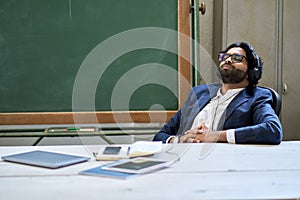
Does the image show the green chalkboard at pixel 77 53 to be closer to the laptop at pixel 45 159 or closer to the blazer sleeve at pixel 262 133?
the blazer sleeve at pixel 262 133

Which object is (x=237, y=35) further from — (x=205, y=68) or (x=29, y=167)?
(x=29, y=167)

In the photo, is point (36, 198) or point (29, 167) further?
point (29, 167)

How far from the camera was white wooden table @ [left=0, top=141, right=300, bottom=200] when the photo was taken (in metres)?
0.99

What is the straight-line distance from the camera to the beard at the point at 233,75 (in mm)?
2205

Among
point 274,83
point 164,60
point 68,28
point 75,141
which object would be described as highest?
point 68,28

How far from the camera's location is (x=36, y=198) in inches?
37.9

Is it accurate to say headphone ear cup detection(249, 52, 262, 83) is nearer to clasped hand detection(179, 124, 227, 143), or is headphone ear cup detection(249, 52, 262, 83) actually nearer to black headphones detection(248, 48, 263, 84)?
black headphones detection(248, 48, 263, 84)

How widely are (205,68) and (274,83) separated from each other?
0.59 metres

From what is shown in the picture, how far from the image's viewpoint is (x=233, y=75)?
2211mm

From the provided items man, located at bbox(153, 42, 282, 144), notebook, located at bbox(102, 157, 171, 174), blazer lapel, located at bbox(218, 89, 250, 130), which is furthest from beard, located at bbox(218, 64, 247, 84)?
notebook, located at bbox(102, 157, 171, 174)

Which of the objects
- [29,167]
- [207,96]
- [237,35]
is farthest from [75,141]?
[237,35]

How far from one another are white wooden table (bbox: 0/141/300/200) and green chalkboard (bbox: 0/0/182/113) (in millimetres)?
1140

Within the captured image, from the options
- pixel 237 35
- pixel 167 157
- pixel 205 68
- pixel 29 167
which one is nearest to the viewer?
pixel 29 167

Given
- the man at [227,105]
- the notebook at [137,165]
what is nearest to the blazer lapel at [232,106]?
the man at [227,105]
